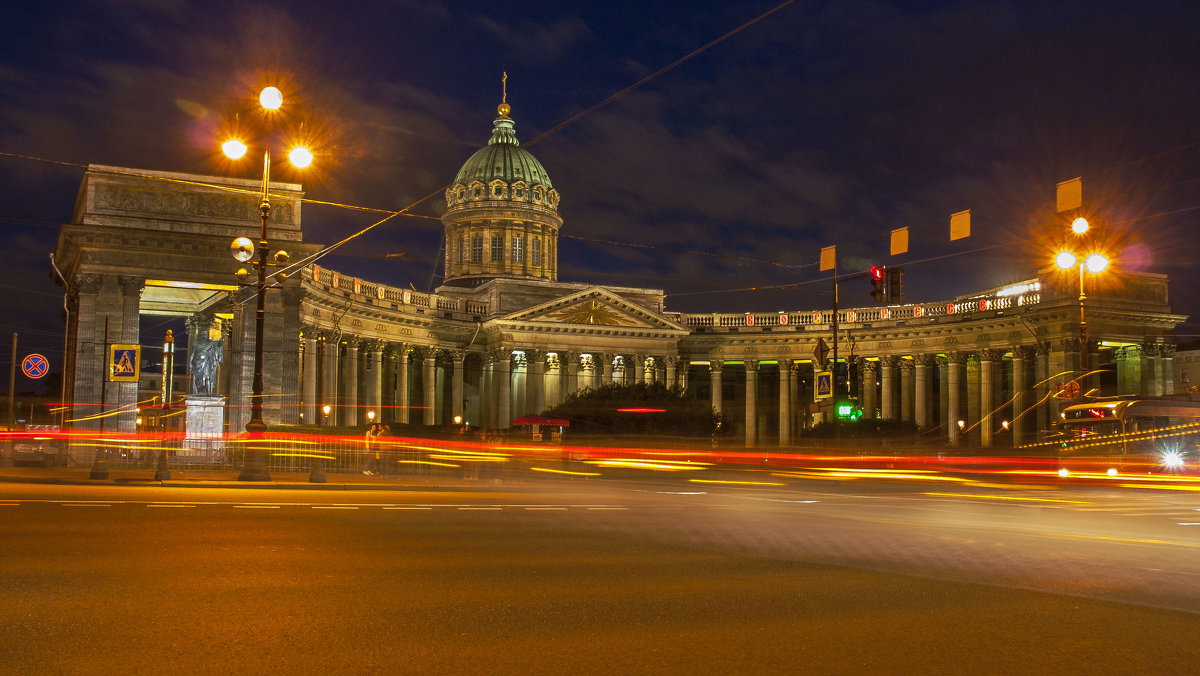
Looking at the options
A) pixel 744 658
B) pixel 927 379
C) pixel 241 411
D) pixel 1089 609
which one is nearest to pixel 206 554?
pixel 744 658

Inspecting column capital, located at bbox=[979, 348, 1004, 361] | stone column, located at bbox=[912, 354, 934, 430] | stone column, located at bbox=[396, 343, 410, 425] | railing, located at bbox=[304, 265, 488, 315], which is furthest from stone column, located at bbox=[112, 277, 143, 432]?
column capital, located at bbox=[979, 348, 1004, 361]

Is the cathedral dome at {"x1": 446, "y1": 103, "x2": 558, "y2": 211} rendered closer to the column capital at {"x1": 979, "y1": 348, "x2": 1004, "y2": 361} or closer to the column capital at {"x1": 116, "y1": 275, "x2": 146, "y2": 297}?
the column capital at {"x1": 979, "y1": 348, "x2": 1004, "y2": 361}

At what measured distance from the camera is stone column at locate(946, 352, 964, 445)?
242 feet

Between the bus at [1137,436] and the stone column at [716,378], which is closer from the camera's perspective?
the bus at [1137,436]

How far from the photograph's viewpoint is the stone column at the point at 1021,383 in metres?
72.2

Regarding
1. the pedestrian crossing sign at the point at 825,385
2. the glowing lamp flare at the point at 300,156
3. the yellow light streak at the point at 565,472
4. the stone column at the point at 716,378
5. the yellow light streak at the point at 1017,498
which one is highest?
the glowing lamp flare at the point at 300,156

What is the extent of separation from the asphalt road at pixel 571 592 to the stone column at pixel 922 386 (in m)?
58.0

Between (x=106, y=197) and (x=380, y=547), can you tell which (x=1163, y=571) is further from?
(x=106, y=197)

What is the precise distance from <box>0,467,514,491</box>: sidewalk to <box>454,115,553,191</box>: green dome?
66.3m

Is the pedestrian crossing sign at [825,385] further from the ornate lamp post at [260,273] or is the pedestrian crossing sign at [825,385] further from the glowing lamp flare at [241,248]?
the glowing lamp flare at [241,248]

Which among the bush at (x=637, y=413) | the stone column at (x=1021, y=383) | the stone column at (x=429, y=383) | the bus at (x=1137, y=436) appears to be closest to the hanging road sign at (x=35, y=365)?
the bush at (x=637, y=413)

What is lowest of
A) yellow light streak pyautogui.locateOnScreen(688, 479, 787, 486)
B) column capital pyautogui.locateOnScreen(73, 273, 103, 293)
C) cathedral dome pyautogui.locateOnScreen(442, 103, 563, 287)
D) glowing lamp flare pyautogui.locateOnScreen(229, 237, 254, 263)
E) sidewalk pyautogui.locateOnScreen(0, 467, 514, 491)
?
yellow light streak pyautogui.locateOnScreen(688, 479, 787, 486)

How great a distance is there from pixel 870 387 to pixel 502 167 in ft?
135

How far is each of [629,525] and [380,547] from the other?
527 cm
